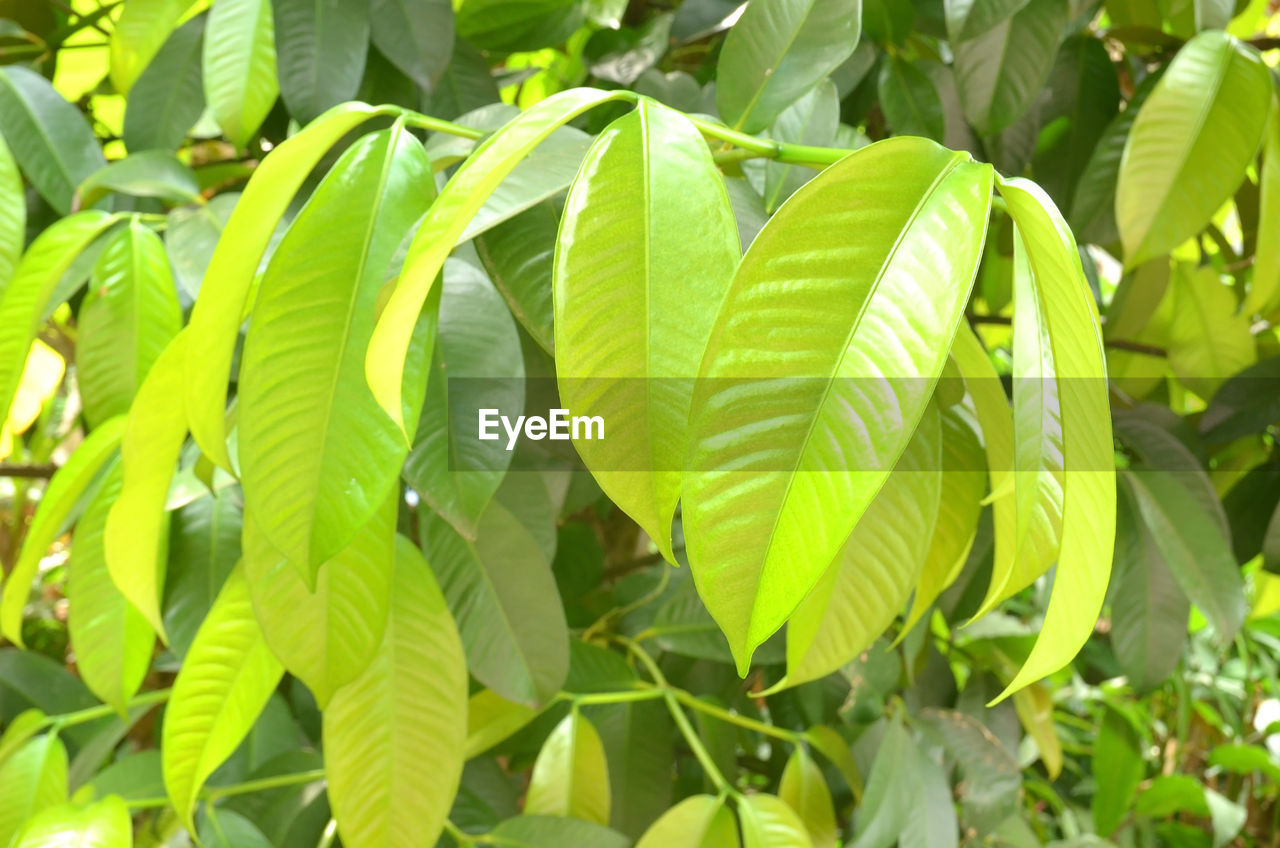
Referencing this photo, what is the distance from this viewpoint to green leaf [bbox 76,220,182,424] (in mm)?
447

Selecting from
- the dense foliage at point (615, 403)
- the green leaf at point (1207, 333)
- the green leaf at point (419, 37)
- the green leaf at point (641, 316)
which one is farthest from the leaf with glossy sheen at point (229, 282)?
the green leaf at point (1207, 333)

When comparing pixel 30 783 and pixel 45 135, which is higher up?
pixel 45 135

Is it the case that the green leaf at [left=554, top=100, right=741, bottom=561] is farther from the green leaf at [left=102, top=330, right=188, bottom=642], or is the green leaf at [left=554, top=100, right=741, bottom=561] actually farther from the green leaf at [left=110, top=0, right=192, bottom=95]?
the green leaf at [left=110, top=0, right=192, bottom=95]

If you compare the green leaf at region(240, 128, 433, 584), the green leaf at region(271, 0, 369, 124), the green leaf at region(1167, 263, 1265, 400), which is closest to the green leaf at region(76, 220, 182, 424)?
the green leaf at region(271, 0, 369, 124)

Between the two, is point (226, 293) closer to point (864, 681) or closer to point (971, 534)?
point (971, 534)

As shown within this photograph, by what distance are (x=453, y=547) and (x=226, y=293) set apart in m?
0.18

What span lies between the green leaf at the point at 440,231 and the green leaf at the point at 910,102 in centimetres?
34

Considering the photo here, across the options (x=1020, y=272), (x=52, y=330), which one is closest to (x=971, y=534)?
(x=1020, y=272)

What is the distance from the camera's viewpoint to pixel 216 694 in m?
0.38

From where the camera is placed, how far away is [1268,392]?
1.96 ft

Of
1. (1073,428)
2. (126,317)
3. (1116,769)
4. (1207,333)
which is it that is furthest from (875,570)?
(1116,769)

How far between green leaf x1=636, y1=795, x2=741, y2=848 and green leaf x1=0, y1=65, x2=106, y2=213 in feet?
1.50

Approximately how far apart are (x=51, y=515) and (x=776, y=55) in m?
0.34

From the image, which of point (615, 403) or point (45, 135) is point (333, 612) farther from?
point (45, 135)
